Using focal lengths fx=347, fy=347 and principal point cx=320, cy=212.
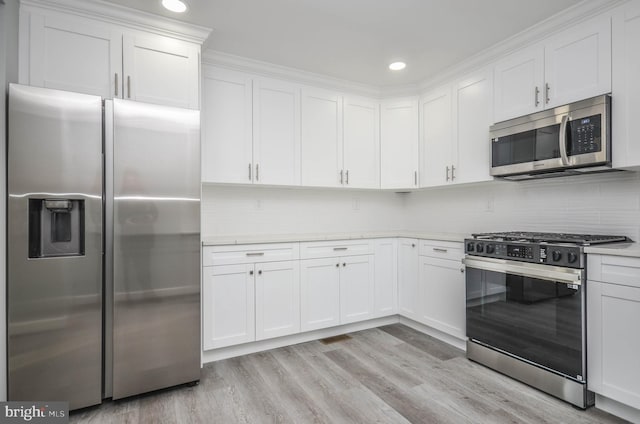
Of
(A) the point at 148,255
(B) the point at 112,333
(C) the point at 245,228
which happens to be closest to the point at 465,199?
(C) the point at 245,228

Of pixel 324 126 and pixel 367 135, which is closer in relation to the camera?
pixel 324 126

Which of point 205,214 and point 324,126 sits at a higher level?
point 324,126

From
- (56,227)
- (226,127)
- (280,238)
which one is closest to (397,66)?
(226,127)

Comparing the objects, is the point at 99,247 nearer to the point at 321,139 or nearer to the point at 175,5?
the point at 175,5

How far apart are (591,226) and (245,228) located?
111 inches

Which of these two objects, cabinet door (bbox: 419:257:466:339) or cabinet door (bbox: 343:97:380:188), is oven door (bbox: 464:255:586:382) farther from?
cabinet door (bbox: 343:97:380:188)

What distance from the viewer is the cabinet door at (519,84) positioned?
256cm

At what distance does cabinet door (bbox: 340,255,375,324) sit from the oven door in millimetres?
964

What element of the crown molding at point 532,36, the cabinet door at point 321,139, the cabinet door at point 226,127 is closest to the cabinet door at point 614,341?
the crown molding at point 532,36

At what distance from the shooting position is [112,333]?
6.89 feet

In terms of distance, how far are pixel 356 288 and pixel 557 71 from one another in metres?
2.36

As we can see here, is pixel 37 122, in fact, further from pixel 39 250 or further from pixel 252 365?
pixel 252 365

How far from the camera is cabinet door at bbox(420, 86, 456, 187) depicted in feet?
10.9

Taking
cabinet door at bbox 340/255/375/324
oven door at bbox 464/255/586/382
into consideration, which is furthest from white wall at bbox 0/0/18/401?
oven door at bbox 464/255/586/382
